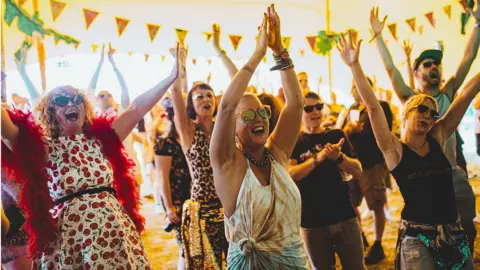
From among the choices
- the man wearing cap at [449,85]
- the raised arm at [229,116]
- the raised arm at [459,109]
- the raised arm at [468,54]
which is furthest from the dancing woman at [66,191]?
the raised arm at [468,54]

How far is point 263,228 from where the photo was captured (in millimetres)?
2004

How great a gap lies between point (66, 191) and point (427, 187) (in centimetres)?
182

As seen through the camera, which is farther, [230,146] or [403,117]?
[403,117]

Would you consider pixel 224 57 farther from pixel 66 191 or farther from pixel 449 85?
pixel 449 85

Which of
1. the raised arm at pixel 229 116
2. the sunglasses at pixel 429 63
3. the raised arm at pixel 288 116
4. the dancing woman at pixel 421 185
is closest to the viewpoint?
the raised arm at pixel 229 116

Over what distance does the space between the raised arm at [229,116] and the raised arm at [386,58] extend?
50.5 inches

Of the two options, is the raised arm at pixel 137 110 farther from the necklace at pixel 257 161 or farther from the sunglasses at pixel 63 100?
the necklace at pixel 257 161

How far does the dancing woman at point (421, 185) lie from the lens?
2.50m

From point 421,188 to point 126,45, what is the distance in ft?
31.7

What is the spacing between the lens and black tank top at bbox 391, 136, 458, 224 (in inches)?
101

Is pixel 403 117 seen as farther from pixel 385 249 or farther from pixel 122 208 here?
pixel 385 249

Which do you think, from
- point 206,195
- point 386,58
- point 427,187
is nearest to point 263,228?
point 427,187

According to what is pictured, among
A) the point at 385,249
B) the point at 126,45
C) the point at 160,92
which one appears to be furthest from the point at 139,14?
the point at 160,92

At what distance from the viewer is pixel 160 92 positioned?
8.91 ft
